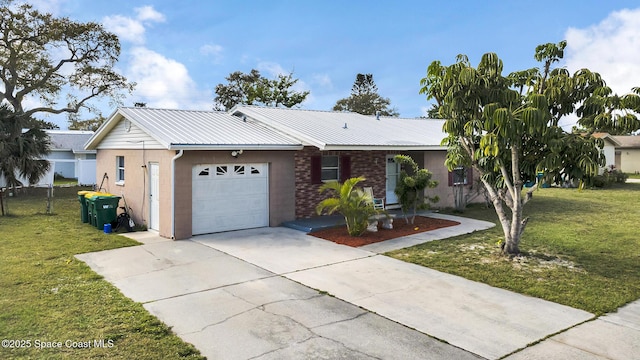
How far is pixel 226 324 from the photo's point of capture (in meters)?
5.82

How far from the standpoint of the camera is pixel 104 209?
492 inches

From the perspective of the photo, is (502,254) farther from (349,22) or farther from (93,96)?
(93,96)

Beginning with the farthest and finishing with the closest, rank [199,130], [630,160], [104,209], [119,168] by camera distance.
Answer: [630,160], [119,168], [199,130], [104,209]

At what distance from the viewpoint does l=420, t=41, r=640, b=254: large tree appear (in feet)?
26.4

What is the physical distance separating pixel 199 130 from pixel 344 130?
502 cm

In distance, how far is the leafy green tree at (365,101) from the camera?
54625 millimetres

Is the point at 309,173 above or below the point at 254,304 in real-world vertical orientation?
above

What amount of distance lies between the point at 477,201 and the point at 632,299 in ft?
40.1

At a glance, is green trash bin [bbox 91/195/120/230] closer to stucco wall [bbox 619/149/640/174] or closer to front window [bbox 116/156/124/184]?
front window [bbox 116/156/124/184]

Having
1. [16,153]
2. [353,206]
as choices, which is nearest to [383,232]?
[353,206]

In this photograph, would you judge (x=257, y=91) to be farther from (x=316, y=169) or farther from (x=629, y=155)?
(x=629, y=155)

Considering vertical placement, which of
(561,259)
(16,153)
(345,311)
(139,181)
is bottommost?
(345,311)

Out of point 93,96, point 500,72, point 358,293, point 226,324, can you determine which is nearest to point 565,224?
point 500,72

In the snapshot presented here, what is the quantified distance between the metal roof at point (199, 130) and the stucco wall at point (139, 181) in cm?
62
